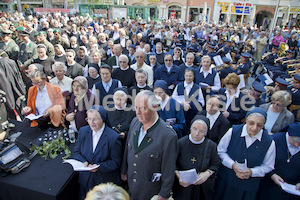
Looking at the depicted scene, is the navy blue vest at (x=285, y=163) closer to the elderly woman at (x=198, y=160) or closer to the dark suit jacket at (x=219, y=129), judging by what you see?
the dark suit jacket at (x=219, y=129)

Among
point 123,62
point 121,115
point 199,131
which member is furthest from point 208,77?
point 199,131

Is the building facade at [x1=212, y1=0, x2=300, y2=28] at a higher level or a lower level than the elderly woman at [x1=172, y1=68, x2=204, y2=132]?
higher

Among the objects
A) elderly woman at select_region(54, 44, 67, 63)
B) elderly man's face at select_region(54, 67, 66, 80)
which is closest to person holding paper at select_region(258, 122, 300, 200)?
elderly man's face at select_region(54, 67, 66, 80)

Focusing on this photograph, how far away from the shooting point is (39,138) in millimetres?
3213

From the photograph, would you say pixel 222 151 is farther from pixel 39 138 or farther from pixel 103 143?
pixel 39 138

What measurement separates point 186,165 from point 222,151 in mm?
606

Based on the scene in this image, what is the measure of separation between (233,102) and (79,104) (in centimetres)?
290

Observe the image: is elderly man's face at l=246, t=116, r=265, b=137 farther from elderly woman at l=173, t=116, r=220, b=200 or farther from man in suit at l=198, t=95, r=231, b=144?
man in suit at l=198, t=95, r=231, b=144

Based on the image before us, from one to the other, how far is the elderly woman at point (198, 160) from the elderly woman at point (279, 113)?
4.64ft

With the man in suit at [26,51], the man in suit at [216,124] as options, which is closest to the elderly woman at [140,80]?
the man in suit at [216,124]

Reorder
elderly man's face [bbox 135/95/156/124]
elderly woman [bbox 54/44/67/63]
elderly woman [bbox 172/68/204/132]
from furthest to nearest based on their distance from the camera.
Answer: elderly woman [bbox 54/44/67/63], elderly woman [bbox 172/68/204/132], elderly man's face [bbox 135/95/156/124]

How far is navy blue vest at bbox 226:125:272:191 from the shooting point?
2.51 metres

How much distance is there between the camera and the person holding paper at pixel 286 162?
8.13ft

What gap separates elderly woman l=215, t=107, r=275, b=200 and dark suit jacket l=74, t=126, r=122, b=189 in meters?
1.48
